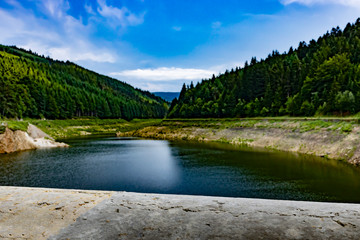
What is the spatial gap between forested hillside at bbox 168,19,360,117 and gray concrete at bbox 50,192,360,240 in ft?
198

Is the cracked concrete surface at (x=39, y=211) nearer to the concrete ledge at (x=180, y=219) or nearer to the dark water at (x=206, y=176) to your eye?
the concrete ledge at (x=180, y=219)

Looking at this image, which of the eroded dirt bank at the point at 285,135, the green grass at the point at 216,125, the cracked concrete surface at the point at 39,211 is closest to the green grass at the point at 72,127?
the green grass at the point at 216,125

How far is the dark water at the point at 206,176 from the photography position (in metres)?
22.2

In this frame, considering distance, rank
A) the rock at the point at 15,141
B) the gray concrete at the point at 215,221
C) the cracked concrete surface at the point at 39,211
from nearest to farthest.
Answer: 1. the gray concrete at the point at 215,221
2. the cracked concrete surface at the point at 39,211
3. the rock at the point at 15,141

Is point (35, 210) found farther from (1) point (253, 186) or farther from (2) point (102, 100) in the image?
(2) point (102, 100)

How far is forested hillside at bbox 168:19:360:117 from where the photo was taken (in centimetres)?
6359

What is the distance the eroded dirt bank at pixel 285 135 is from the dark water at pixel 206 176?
12.7 ft

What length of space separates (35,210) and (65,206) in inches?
41.3

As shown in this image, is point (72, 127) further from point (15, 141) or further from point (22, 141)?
point (15, 141)

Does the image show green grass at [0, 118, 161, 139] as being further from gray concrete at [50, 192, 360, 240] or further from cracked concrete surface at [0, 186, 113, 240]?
gray concrete at [50, 192, 360, 240]

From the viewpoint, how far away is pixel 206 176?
1120 inches

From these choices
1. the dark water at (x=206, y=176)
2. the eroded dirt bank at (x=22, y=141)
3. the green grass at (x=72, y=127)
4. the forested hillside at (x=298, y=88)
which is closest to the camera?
the dark water at (x=206, y=176)

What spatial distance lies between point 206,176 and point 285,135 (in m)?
31.5

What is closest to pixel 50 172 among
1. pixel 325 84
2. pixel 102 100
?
pixel 325 84
